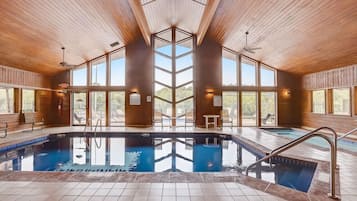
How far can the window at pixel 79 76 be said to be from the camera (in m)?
11.0

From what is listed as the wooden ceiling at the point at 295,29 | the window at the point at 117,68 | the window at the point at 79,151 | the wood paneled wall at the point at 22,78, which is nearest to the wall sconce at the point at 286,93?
the wooden ceiling at the point at 295,29

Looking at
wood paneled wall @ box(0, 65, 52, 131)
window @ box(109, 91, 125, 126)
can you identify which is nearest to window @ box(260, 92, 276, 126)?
window @ box(109, 91, 125, 126)

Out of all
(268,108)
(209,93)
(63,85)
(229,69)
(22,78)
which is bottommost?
(268,108)

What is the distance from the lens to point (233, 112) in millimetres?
11164

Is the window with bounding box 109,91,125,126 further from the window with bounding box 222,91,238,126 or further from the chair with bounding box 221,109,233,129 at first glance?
the window with bounding box 222,91,238,126

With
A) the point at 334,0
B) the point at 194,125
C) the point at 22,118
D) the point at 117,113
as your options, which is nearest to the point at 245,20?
the point at 334,0

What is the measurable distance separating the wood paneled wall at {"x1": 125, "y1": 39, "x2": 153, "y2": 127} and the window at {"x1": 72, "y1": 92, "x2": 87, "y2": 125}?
2.11 meters

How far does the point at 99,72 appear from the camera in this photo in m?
11.1

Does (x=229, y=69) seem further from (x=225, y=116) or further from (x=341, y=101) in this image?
(x=341, y=101)

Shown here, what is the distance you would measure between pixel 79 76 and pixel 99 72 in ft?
3.23

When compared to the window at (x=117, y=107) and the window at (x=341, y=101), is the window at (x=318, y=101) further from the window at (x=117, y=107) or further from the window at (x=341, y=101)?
the window at (x=117, y=107)

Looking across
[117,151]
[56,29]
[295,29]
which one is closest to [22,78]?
[56,29]

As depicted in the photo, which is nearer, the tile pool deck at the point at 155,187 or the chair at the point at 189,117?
the tile pool deck at the point at 155,187

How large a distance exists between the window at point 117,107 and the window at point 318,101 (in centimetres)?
885
